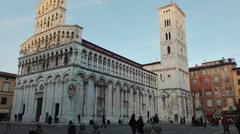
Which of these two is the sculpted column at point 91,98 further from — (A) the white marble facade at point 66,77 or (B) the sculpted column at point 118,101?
(B) the sculpted column at point 118,101

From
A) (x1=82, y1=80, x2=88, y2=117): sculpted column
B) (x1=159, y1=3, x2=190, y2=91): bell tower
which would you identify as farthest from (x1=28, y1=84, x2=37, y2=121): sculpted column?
(x1=159, y1=3, x2=190, y2=91): bell tower

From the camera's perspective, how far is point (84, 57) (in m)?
36.6

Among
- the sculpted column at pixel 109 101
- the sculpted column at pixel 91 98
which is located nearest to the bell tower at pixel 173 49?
the sculpted column at pixel 109 101

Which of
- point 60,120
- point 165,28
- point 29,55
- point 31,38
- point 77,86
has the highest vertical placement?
point 165,28

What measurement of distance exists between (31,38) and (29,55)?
3.54 m

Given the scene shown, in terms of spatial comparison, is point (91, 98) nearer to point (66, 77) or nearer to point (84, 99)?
point (84, 99)

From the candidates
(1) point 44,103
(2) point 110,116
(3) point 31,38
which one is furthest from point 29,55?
(2) point 110,116

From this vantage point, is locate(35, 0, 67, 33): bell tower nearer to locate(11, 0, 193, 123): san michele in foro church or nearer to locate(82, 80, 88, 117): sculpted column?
locate(11, 0, 193, 123): san michele in foro church

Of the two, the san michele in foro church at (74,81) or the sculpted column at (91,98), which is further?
the sculpted column at (91,98)

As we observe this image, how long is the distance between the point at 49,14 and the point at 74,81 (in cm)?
1615

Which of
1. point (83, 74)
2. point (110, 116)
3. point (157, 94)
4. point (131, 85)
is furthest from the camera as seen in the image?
point (157, 94)

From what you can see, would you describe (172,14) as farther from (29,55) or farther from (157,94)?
(29,55)

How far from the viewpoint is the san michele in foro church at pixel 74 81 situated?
34.5 metres

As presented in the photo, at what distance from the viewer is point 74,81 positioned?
33.6 metres
